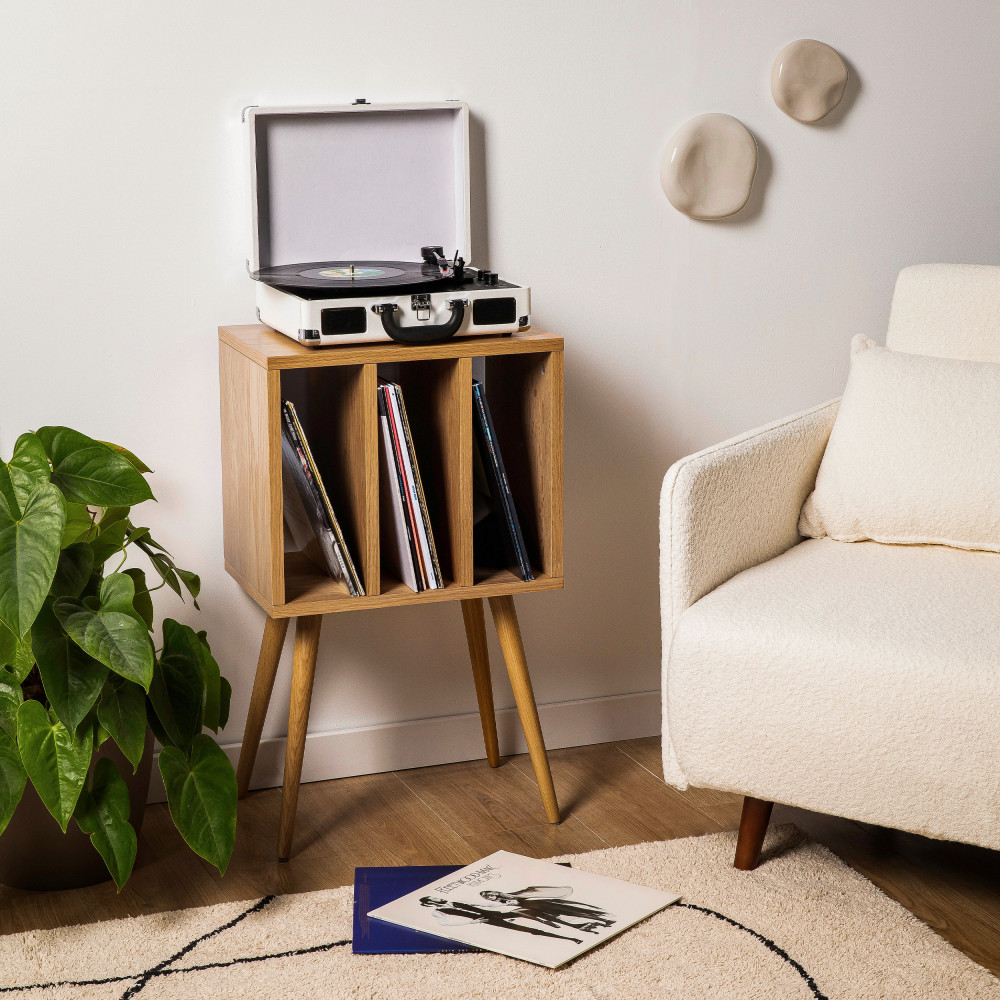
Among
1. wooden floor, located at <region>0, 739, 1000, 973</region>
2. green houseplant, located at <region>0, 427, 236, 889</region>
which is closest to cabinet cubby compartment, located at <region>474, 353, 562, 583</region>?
wooden floor, located at <region>0, 739, 1000, 973</region>

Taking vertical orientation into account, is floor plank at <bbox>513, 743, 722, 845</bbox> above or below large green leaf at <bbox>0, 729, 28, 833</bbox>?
below

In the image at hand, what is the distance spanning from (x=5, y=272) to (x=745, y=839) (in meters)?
1.23

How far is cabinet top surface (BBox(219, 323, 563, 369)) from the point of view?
1.49 metres

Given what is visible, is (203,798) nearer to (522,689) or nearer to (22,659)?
(22,659)

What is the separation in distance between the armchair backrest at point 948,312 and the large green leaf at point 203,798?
1.20 meters

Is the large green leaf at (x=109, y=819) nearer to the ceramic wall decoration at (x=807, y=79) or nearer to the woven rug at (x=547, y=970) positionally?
the woven rug at (x=547, y=970)

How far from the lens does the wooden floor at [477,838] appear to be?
1500 mm

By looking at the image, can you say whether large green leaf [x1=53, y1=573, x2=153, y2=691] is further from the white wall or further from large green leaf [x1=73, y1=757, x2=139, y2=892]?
the white wall

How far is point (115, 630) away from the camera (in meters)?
1.33

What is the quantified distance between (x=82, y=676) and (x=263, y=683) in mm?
404

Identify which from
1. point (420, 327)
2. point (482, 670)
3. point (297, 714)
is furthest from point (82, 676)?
point (482, 670)

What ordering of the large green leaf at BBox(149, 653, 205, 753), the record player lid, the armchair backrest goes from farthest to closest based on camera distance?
the armchair backrest → the record player lid → the large green leaf at BBox(149, 653, 205, 753)

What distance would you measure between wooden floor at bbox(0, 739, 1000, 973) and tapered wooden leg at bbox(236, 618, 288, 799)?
0.30 feet

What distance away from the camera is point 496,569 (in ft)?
5.60
